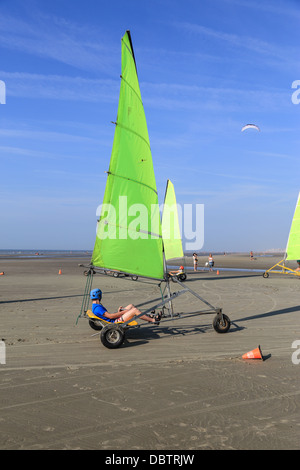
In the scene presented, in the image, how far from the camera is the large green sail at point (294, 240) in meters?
25.9

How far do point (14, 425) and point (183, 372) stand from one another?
293cm

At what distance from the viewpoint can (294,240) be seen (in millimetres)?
26125

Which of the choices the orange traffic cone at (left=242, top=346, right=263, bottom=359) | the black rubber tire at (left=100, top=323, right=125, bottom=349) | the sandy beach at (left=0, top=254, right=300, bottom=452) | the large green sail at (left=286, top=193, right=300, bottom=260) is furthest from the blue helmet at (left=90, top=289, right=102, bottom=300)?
the large green sail at (left=286, top=193, right=300, bottom=260)

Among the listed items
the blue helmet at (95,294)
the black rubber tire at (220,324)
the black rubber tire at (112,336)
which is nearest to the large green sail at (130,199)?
the blue helmet at (95,294)

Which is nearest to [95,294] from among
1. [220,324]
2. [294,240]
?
[220,324]

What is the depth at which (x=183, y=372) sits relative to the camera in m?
6.50

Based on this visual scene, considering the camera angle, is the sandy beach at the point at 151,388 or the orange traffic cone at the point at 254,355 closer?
the sandy beach at the point at 151,388

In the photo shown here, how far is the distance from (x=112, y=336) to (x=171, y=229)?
18.3m

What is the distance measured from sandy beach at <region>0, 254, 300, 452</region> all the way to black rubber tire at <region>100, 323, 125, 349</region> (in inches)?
6.2

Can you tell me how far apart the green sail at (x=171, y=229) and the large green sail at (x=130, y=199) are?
16380 mm

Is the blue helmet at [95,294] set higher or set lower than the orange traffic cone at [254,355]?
higher

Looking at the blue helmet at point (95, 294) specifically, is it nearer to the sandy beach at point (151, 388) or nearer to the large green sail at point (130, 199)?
the large green sail at point (130, 199)

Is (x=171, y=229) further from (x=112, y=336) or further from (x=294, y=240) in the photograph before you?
(x=112, y=336)
